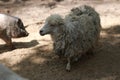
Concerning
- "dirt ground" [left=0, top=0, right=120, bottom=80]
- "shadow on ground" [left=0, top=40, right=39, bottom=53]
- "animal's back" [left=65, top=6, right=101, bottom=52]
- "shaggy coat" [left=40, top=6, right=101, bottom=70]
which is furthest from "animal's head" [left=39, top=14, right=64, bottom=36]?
"shadow on ground" [left=0, top=40, right=39, bottom=53]

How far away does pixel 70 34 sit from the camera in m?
5.46

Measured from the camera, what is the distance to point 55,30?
543cm

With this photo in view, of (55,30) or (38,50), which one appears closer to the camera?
(55,30)

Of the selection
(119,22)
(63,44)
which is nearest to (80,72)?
(63,44)

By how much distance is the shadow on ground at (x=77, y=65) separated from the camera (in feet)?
17.5

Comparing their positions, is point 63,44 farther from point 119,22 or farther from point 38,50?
point 119,22

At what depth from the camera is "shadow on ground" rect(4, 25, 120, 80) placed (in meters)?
5.34

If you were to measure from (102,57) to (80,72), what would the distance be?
66 centimetres

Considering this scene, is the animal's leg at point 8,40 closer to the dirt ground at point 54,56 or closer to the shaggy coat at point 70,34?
the dirt ground at point 54,56

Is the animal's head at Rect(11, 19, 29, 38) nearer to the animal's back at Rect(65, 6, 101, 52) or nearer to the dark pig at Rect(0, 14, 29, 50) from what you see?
the dark pig at Rect(0, 14, 29, 50)

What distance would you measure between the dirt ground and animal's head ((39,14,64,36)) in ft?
2.26

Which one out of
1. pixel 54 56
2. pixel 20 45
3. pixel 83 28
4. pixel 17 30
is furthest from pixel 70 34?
pixel 20 45

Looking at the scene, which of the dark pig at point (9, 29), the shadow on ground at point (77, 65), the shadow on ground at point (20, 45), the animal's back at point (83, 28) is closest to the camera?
the shadow on ground at point (77, 65)

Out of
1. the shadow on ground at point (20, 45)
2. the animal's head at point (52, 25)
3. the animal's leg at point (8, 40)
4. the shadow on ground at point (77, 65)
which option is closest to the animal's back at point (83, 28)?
the animal's head at point (52, 25)
